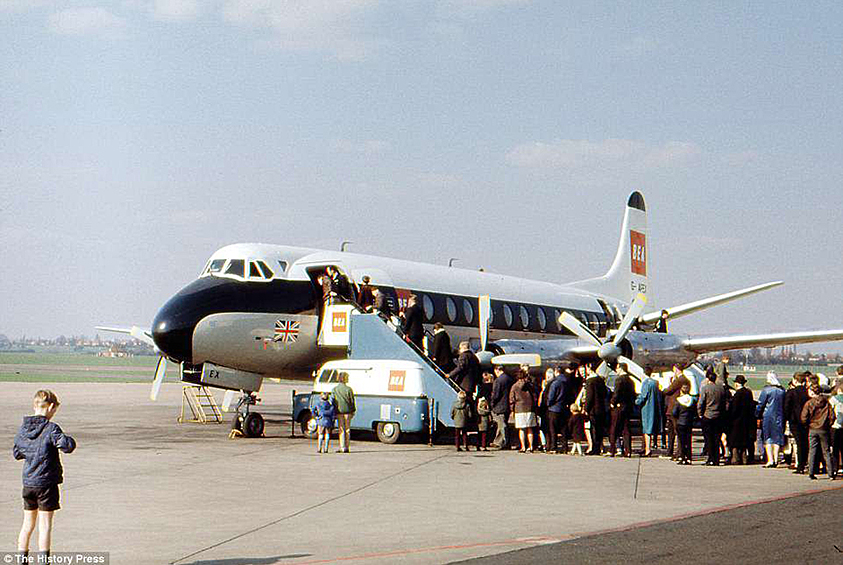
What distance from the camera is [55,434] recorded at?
793 cm

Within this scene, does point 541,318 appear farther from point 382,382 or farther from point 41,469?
point 41,469

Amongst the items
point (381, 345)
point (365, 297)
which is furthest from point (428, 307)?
point (381, 345)

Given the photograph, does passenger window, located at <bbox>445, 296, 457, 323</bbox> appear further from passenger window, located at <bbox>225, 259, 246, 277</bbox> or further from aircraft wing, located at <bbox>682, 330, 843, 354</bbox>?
aircraft wing, located at <bbox>682, 330, 843, 354</bbox>

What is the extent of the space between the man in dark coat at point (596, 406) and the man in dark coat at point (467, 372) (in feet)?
8.02

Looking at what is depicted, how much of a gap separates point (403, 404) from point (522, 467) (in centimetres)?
437

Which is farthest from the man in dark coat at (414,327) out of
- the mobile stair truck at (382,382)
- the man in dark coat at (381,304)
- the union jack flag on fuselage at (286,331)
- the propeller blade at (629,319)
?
the propeller blade at (629,319)

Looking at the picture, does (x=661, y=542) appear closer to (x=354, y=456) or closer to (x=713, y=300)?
(x=354, y=456)

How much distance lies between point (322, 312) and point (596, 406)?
685 cm

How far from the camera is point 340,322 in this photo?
22141 millimetres

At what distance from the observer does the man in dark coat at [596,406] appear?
1948 cm

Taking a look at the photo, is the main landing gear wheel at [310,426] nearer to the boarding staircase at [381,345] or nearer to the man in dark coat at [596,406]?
the boarding staircase at [381,345]

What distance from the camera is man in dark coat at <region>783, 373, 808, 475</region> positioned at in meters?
17.0

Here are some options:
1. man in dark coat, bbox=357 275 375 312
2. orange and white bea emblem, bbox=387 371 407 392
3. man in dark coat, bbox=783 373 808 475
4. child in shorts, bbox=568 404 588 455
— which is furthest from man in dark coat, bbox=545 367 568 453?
man in dark coat, bbox=357 275 375 312

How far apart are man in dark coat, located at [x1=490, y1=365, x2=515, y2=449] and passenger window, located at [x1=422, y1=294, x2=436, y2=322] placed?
5.03 m
